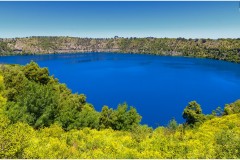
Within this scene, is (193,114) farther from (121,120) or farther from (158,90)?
(158,90)

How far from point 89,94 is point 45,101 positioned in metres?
71.2

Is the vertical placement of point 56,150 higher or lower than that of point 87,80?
higher


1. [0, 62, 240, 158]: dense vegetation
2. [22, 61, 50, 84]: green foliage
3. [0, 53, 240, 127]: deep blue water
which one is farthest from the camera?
[0, 53, 240, 127]: deep blue water

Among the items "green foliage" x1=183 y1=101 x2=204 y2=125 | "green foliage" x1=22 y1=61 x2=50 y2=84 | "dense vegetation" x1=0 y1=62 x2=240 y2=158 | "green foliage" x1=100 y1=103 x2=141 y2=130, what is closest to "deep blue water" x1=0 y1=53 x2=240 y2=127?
"green foliage" x1=183 y1=101 x2=204 y2=125

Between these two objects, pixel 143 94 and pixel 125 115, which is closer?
pixel 125 115

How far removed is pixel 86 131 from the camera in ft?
139

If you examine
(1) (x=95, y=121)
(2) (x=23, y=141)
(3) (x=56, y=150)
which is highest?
(2) (x=23, y=141)

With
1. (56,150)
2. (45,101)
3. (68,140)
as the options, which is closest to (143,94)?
(45,101)

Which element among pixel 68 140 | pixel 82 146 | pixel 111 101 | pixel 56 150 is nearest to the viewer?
pixel 56 150

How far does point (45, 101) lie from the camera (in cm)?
4853

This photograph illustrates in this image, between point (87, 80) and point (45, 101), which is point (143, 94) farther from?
point (45, 101)

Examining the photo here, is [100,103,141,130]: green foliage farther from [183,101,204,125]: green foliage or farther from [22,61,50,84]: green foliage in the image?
[22,61,50,84]: green foliage

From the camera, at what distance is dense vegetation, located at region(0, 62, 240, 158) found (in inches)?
902

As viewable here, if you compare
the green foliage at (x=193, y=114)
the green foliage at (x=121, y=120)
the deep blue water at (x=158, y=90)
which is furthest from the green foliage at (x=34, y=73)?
the green foliage at (x=193, y=114)
